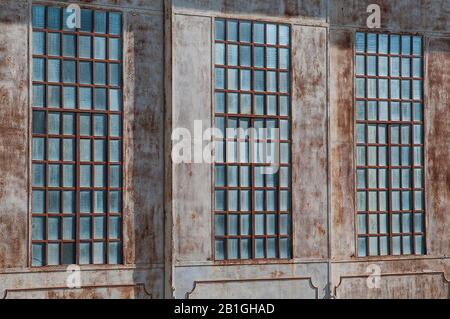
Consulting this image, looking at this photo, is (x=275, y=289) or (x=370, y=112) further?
(x=370, y=112)

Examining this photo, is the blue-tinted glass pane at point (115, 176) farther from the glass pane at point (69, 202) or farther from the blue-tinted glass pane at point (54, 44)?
the blue-tinted glass pane at point (54, 44)

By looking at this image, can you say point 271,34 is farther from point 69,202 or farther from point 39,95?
point 69,202

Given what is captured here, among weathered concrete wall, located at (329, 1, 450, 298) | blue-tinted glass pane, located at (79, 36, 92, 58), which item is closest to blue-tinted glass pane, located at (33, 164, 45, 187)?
blue-tinted glass pane, located at (79, 36, 92, 58)

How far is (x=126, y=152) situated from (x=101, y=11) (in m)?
2.67

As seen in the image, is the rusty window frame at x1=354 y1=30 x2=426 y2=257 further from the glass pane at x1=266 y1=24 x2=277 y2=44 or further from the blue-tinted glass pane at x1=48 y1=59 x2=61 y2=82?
the blue-tinted glass pane at x1=48 y1=59 x2=61 y2=82

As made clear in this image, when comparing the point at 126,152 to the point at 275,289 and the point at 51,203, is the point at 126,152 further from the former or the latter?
the point at 275,289

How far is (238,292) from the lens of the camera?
47.6 ft

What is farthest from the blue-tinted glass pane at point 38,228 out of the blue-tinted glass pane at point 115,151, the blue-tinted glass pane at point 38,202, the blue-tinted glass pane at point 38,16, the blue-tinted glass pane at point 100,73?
the blue-tinted glass pane at point 38,16

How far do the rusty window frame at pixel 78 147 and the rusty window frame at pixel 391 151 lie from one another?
507 centimetres

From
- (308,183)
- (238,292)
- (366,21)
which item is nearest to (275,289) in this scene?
(238,292)

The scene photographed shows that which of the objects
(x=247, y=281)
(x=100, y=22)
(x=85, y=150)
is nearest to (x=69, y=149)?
(x=85, y=150)

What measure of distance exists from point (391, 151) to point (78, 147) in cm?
657

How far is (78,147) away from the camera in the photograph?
A: 13844 millimetres

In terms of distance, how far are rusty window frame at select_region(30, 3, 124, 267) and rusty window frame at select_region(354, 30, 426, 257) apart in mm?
5069
